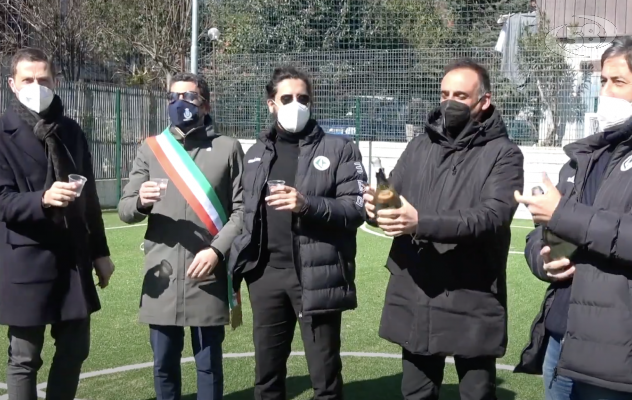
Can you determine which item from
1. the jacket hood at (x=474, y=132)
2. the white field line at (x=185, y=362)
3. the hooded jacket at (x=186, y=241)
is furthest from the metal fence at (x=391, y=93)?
the jacket hood at (x=474, y=132)

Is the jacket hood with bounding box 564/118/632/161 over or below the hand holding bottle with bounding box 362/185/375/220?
over

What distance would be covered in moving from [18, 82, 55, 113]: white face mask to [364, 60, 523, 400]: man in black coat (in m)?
1.84

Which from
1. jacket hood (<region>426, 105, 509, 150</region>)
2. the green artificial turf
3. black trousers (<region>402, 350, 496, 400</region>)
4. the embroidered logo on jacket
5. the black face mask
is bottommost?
the green artificial turf

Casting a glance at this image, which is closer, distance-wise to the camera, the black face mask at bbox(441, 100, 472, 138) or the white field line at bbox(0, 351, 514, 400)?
the black face mask at bbox(441, 100, 472, 138)

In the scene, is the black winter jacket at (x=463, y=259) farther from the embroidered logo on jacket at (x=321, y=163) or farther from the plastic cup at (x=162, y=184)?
the plastic cup at (x=162, y=184)

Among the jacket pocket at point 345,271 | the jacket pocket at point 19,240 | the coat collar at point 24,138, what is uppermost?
the coat collar at point 24,138

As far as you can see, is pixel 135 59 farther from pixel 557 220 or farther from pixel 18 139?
pixel 557 220

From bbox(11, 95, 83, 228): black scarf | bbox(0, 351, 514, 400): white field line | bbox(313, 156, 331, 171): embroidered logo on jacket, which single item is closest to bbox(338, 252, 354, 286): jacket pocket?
bbox(313, 156, 331, 171): embroidered logo on jacket

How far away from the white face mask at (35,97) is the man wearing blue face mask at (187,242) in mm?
726

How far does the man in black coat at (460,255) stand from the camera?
4.07m

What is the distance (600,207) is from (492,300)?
Result: 3.36ft

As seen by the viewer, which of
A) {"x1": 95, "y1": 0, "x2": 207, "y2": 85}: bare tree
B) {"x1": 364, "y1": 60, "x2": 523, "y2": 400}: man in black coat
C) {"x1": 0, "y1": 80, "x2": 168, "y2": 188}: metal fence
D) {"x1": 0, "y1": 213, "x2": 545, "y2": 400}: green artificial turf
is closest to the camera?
{"x1": 364, "y1": 60, "x2": 523, "y2": 400}: man in black coat

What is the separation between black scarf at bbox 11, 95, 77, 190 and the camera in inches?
182

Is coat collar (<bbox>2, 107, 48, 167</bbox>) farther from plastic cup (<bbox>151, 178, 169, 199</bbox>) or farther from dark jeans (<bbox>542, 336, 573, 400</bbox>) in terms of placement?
dark jeans (<bbox>542, 336, 573, 400</bbox>)
